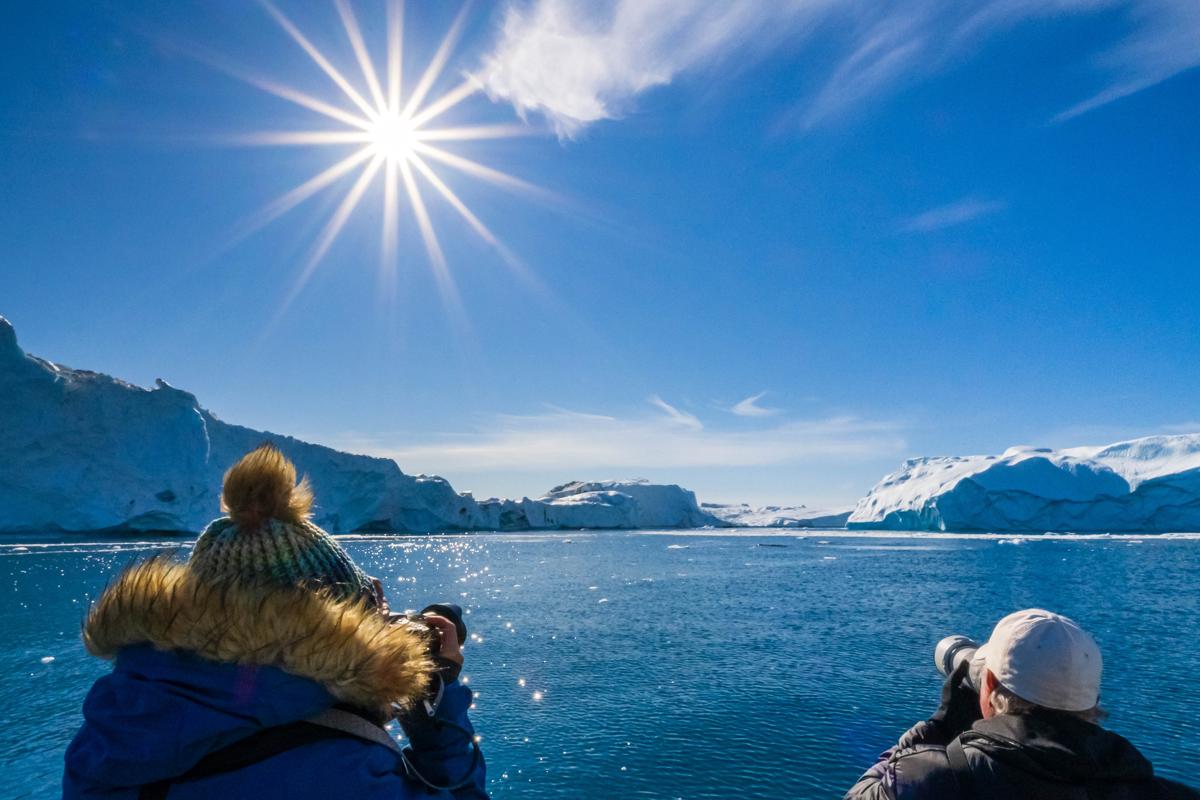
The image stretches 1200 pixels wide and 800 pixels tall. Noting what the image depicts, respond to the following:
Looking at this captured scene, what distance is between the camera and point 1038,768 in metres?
2.12

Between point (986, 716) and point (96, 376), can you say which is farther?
point (96, 376)

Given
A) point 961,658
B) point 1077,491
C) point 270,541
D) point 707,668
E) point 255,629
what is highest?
point 1077,491

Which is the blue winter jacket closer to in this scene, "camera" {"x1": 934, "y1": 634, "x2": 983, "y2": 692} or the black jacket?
the black jacket

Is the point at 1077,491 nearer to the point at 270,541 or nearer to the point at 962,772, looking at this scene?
the point at 962,772

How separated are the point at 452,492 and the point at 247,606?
8400cm

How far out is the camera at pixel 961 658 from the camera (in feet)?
8.62

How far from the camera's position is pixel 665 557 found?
47500 millimetres

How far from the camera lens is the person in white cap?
6.93ft

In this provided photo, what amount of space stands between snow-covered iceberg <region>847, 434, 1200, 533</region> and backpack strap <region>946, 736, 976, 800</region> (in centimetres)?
7881

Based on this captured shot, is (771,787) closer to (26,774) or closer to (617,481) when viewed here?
(26,774)

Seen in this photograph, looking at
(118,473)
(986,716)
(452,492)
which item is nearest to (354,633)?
(986,716)

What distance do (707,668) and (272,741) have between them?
14.1 meters

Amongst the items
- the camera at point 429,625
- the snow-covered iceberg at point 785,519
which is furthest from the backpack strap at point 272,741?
the snow-covered iceberg at point 785,519

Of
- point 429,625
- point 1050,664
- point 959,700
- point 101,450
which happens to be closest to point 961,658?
point 959,700
